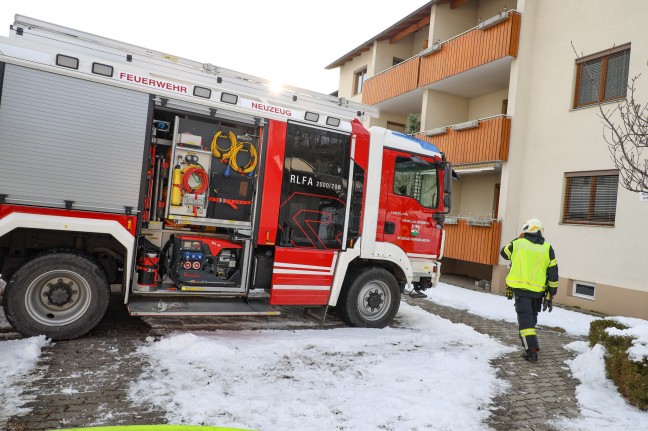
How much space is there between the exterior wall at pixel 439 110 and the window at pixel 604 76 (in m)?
5.02

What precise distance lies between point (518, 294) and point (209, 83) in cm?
494

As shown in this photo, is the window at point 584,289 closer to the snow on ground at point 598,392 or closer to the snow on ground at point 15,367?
the snow on ground at point 598,392

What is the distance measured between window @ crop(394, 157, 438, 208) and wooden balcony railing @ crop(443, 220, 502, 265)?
610 centimetres

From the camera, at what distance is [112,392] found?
384 cm

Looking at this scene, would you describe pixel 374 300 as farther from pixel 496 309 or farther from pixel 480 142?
pixel 480 142

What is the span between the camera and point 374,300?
6980mm

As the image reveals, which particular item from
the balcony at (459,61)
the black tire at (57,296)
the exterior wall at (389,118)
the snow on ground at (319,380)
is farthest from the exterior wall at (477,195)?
the black tire at (57,296)

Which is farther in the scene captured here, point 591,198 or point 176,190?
point 591,198

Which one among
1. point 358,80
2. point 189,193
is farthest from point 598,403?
point 358,80

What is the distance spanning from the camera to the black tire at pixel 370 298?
677cm

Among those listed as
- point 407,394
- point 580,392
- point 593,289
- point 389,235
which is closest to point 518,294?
point 580,392

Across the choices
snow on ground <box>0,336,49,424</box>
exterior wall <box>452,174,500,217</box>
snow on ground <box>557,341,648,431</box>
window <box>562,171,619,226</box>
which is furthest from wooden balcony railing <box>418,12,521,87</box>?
snow on ground <box>0,336,49,424</box>

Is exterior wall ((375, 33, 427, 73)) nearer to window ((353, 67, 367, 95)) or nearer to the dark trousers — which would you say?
window ((353, 67, 367, 95))

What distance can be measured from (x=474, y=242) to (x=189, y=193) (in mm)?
9820
